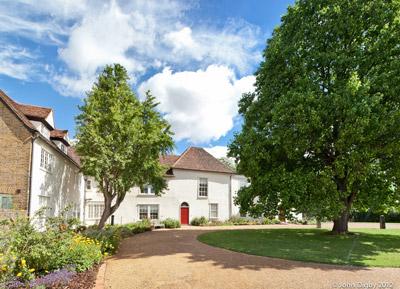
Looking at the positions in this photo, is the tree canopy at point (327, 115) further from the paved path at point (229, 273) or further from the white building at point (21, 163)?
the white building at point (21, 163)

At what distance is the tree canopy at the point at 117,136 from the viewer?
70.1 feet

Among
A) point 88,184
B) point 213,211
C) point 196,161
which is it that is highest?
point 196,161

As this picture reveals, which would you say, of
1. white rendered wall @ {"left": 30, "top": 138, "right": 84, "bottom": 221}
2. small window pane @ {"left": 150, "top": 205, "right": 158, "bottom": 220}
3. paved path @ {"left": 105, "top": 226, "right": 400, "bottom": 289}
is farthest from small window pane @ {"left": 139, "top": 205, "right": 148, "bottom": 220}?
paved path @ {"left": 105, "top": 226, "right": 400, "bottom": 289}

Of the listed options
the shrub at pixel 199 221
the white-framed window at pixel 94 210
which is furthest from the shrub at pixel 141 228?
the shrub at pixel 199 221

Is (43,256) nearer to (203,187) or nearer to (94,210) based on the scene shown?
(94,210)

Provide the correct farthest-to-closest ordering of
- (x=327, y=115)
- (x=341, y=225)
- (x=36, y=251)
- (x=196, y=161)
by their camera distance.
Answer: (x=196, y=161) < (x=341, y=225) < (x=327, y=115) < (x=36, y=251)

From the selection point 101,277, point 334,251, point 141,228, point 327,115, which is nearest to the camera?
point 101,277

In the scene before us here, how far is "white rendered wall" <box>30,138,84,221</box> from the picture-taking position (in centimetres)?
1806

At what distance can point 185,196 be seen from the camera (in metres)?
36.3

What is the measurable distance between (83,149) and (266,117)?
12.0 m

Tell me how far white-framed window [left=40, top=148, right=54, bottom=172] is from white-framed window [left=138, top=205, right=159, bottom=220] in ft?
47.9

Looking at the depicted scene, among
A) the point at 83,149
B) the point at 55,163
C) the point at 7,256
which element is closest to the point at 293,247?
the point at 7,256

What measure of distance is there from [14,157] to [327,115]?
53.7 feet

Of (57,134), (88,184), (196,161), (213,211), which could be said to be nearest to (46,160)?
(57,134)
